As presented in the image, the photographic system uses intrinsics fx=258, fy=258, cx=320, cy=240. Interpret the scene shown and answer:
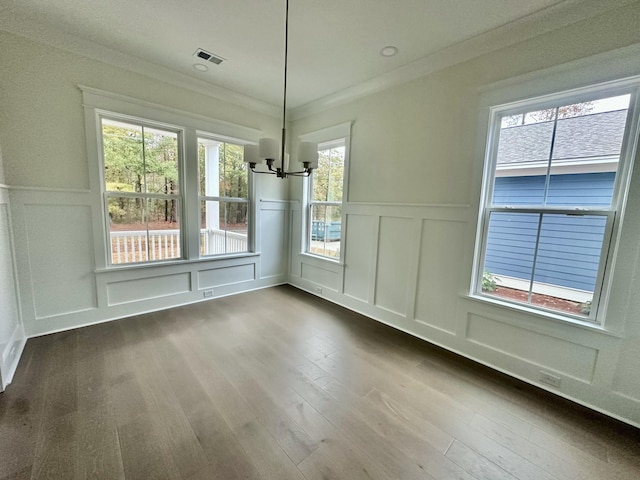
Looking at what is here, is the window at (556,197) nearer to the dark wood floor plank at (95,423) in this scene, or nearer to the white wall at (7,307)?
the dark wood floor plank at (95,423)

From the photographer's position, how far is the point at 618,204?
5.87 feet

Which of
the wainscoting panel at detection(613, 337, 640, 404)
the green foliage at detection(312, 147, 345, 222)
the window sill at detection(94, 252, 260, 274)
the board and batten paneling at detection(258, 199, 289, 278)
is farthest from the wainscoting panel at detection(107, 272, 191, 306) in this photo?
the wainscoting panel at detection(613, 337, 640, 404)

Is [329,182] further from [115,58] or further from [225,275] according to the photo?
[115,58]

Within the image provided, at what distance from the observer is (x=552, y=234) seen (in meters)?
2.07

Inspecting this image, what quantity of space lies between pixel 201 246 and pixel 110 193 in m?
1.19

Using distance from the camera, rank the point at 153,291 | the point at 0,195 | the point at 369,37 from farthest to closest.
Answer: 1. the point at 153,291
2. the point at 369,37
3. the point at 0,195

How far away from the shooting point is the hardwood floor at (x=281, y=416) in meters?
1.38

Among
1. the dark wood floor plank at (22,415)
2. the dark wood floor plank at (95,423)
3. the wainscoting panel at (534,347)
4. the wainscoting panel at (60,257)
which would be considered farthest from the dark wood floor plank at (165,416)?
the wainscoting panel at (534,347)

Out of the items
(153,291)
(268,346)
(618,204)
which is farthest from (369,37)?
(153,291)

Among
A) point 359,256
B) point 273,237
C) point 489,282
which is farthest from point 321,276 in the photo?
point 489,282

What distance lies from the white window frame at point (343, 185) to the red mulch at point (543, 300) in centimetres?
188

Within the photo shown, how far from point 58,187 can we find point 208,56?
78.6 inches

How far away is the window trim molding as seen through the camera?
1.73 m

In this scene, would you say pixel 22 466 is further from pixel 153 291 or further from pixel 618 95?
pixel 618 95
